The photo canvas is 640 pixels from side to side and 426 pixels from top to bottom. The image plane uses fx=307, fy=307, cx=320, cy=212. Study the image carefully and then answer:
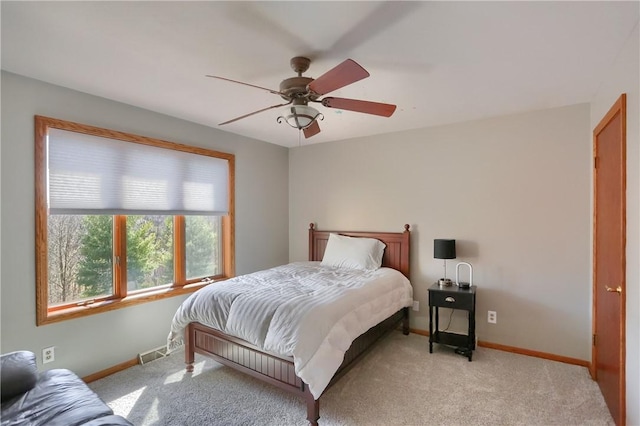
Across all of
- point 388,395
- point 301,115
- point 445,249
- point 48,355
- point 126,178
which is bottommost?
point 388,395

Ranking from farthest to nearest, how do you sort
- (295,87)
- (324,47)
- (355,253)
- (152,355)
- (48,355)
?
(355,253) → (152,355) → (48,355) → (295,87) → (324,47)

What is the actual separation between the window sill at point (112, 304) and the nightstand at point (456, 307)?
2.66 meters

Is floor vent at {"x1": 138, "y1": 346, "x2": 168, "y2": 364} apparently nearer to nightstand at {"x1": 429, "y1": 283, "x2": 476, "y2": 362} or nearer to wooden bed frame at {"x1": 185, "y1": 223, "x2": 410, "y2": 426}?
wooden bed frame at {"x1": 185, "y1": 223, "x2": 410, "y2": 426}

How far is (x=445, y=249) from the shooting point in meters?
3.29

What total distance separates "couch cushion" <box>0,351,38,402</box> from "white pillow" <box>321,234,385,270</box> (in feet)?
9.40

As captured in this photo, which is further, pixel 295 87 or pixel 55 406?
pixel 295 87

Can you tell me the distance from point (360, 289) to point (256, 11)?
7.30ft

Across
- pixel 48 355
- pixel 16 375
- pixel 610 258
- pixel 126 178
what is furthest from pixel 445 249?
pixel 48 355

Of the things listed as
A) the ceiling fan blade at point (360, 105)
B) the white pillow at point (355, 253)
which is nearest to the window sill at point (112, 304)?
the white pillow at point (355, 253)

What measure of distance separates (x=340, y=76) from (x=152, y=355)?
310cm

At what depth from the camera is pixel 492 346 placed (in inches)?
130

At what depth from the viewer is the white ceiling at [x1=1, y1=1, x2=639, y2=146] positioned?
1603mm

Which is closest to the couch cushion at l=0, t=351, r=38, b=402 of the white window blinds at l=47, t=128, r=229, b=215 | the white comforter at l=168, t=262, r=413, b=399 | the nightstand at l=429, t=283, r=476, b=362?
the white comforter at l=168, t=262, r=413, b=399

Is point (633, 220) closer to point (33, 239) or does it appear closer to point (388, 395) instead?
point (388, 395)
